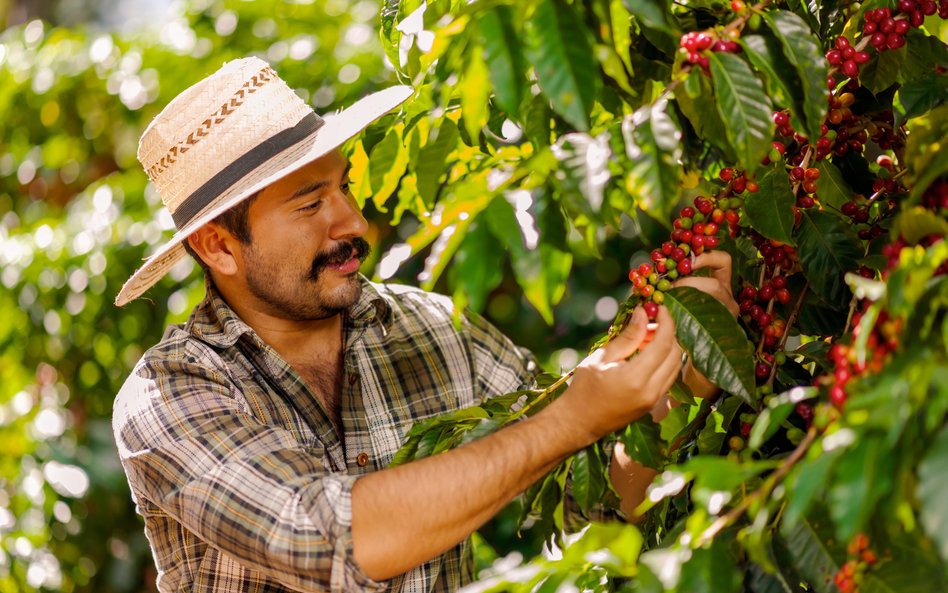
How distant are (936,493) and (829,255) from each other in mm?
573

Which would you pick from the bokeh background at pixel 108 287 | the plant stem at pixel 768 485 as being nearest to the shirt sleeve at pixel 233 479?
the plant stem at pixel 768 485

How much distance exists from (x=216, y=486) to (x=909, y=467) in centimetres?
98

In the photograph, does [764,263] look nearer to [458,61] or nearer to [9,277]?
[458,61]

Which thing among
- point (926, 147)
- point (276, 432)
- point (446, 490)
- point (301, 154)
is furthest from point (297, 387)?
point (926, 147)

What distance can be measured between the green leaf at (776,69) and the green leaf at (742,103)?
3 cm

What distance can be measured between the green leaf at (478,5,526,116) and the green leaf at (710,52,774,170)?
21 cm

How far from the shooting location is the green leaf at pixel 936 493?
69 centimetres

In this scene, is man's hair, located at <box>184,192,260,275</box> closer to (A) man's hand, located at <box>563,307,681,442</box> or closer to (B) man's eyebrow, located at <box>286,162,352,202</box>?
(B) man's eyebrow, located at <box>286,162,352,202</box>

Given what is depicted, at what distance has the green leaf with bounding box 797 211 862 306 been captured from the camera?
48.0 inches

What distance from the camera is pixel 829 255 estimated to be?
1.23 meters

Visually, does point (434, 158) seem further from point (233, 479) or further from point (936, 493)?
point (936, 493)

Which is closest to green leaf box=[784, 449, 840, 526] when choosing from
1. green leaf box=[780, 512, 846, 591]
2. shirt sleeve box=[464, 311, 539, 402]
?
green leaf box=[780, 512, 846, 591]

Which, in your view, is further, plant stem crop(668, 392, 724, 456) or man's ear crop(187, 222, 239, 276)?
man's ear crop(187, 222, 239, 276)

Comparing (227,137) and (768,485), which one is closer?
(768,485)
